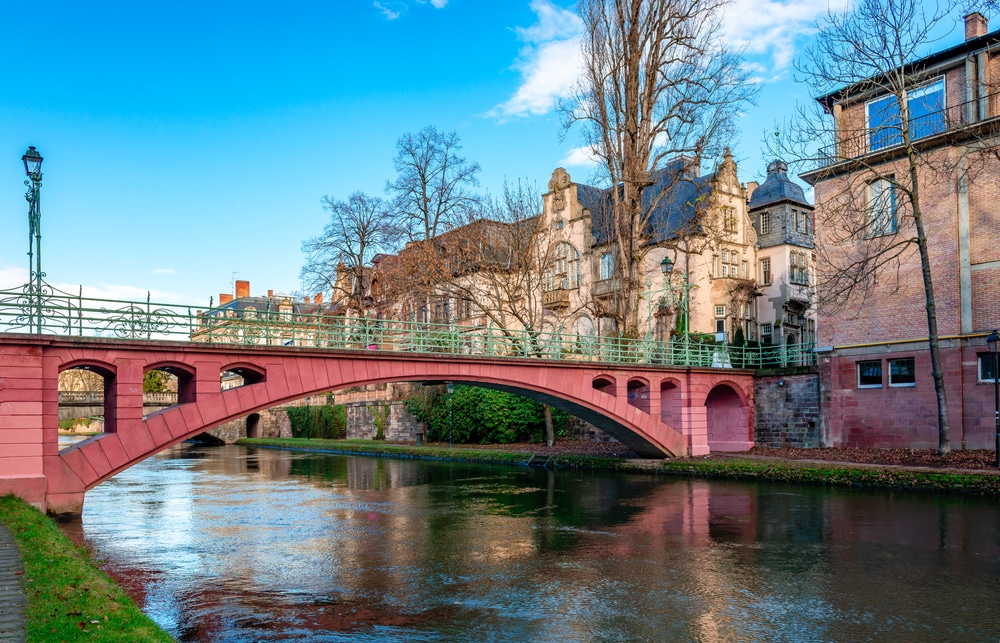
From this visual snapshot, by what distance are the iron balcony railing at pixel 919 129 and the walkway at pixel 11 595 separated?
25803mm

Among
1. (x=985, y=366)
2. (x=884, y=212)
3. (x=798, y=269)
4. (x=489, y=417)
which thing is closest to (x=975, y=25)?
(x=884, y=212)

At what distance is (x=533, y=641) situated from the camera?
33.4 feet

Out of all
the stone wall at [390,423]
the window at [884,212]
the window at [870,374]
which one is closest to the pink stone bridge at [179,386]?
the window at [870,374]

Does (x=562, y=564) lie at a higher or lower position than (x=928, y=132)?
lower

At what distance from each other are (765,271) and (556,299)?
522 inches

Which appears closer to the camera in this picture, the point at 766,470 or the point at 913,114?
the point at 766,470

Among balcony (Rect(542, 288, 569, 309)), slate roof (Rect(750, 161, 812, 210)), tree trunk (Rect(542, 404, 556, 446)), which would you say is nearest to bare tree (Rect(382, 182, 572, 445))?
tree trunk (Rect(542, 404, 556, 446))

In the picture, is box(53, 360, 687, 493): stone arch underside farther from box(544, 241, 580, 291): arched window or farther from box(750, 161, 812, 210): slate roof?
box(750, 161, 812, 210): slate roof

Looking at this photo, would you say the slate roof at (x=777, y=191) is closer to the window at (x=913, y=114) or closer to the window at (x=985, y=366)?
the window at (x=913, y=114)

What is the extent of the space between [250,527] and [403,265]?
20849mm

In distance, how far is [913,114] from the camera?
3044cm

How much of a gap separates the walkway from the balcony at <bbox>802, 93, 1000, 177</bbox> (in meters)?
25.8

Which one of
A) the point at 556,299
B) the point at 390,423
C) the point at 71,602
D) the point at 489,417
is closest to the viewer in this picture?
the point at 71,602

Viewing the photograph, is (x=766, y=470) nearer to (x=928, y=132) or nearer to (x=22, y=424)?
(x=928, y=132)
